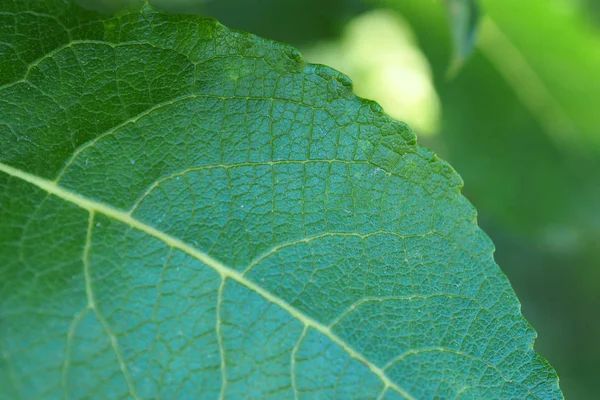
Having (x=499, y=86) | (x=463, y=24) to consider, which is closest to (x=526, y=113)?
(x=499, y=86)

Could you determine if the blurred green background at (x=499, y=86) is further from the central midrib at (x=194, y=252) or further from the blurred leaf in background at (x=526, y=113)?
the central midrib at (x=194, y=252)

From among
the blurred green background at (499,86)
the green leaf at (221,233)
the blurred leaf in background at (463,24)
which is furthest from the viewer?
the blurred green background at (499,86)

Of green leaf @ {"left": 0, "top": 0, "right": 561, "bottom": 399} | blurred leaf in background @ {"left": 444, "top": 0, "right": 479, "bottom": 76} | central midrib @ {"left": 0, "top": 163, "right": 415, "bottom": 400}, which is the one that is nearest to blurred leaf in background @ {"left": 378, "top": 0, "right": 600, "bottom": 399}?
blurred leaf in background @ {"left": 444, "top": 0, "right": 479, "bottom": 76}

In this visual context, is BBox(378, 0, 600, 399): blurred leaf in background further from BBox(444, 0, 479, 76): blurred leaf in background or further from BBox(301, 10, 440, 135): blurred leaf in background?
BBox(444, 0, 479, 76): blurred leaf in background

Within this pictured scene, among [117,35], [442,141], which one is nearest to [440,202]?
[117,35]

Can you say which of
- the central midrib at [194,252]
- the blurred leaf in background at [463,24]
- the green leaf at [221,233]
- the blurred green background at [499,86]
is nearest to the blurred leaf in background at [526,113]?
the blurred green background at [499,86]

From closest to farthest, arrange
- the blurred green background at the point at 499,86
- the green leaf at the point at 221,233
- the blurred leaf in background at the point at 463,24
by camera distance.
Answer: the green leaf at the point at 221,233
the blurred leaf in background at the point at 463,24
the blurred green background at the point at 499,86
